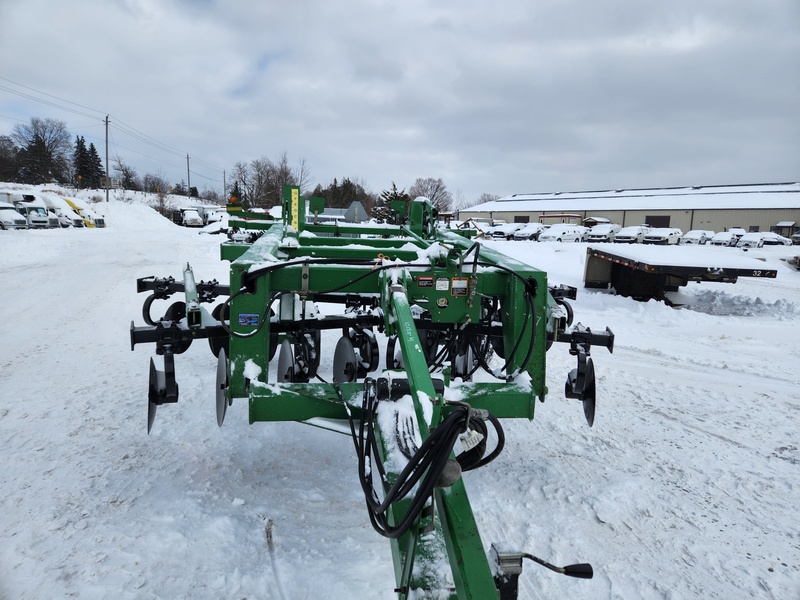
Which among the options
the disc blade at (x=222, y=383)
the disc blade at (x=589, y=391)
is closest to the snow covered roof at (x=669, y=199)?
the disc blade at (x=589, y=391)

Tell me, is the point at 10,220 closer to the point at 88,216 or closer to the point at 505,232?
the point at 88,216

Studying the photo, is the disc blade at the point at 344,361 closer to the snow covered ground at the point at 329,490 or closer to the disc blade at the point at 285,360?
the disc blade at the point at 285,360

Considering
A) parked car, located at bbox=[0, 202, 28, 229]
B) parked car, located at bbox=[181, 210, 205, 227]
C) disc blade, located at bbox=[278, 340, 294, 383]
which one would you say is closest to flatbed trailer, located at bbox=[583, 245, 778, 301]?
disc blade, located at bbox=[278, 340, 294, 383]

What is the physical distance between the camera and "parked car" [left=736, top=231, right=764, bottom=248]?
27.8 metres

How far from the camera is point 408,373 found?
79.6 inches

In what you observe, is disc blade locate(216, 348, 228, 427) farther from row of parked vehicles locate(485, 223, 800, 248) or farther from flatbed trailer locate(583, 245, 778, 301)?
row of parked vehicles locate(485, 223, 800, 248)

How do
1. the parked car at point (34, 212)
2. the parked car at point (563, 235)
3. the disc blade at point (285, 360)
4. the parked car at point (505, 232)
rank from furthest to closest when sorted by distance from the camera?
the parked car at point (505, 232), the parked car at point (563, 235), the parked car at point (34, 212), the disc blade at point (285, 360)

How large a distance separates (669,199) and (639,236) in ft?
79.0

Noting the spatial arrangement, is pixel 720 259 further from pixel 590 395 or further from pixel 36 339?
pixel 36 339

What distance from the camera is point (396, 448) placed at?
86.3 inches

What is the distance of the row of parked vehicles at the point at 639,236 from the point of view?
28031 mm

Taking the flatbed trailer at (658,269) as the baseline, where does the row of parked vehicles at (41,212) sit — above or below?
above

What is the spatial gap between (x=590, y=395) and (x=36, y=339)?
21.2ft

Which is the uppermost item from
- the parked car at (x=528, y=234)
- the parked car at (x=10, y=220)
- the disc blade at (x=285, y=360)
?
the parked car at (x=528, y=234)
